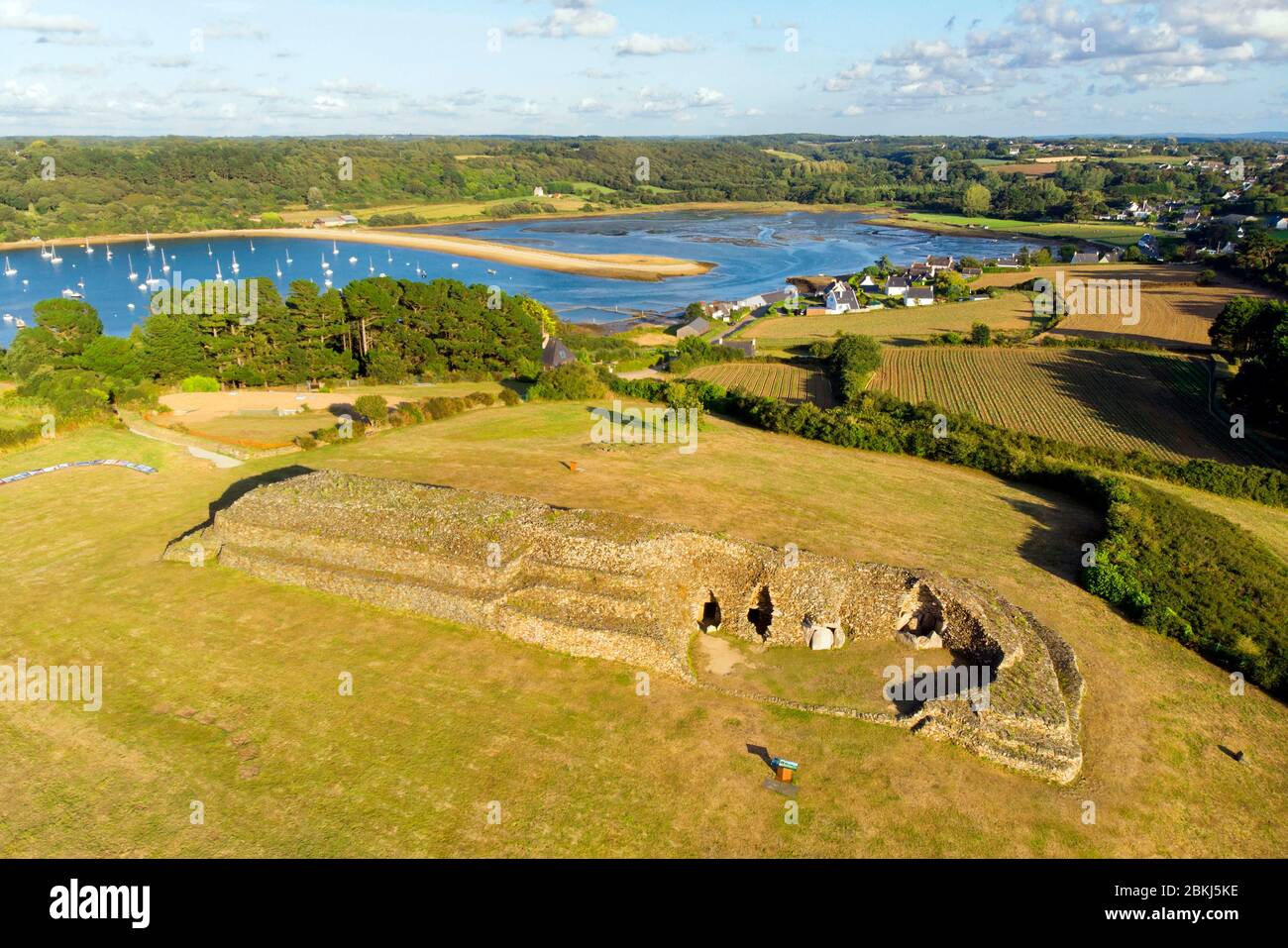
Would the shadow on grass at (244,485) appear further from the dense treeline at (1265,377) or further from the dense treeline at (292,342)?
the dense treeline at (1265,377)

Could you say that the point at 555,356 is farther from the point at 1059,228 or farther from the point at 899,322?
the point at 1059,228

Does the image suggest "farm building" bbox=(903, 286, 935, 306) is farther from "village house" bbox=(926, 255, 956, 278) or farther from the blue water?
the blue water

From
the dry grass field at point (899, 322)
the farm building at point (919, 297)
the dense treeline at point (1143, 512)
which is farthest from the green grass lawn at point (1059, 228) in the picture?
the dense treeline at point (1143, 512)

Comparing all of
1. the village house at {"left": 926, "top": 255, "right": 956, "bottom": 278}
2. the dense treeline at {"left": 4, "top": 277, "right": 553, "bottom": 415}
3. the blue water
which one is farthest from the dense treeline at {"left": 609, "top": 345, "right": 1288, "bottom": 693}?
the village house at {"left": 926, "top": 255, "right": 956, "bottom": 278}

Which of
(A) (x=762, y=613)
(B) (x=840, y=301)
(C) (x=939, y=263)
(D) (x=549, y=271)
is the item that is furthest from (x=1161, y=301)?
(D) (x=549, y=271)
